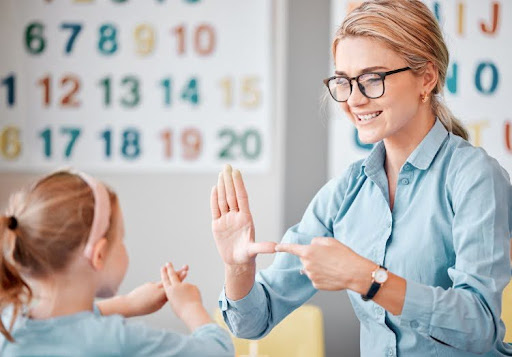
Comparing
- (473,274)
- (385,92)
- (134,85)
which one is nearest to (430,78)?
(385,92)

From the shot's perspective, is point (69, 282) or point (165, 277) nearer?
point (69, 282)

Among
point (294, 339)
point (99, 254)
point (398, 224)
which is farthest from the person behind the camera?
point (294, 339)

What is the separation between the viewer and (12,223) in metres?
1.25

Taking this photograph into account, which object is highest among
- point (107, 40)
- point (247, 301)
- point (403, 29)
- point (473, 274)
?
point (107, 40)

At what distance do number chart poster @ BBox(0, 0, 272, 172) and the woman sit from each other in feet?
4.68

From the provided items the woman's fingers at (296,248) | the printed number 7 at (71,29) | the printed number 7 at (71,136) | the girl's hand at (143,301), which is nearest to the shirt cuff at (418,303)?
the woman's fingers at (296,248)

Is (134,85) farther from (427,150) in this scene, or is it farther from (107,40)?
(427,150)

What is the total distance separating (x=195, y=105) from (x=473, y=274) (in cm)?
193

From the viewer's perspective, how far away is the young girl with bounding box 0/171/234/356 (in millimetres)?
1191

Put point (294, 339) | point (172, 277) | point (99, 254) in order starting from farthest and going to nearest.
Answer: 1. point (294, 339)
2. point (172, 277)
3. point (99, 254)

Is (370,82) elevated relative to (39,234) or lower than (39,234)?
elevated

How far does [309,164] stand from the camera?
118 inches

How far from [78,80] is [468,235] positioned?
2185mm

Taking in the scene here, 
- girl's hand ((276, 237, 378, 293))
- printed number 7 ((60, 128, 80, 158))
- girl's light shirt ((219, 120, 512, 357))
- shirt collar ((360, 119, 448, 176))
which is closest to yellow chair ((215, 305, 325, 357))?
girl's light shirt ((219, 120, 512, 357))
